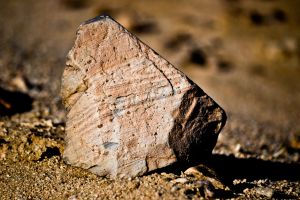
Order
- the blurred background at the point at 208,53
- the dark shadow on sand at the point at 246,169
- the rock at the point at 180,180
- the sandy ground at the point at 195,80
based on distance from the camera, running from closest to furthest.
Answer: the rock at the point at 180,180 < the sandy ground at the point at 195,80 < the dark shadow on sand at the point at 246,169 < the blurred background at the point at 208,53

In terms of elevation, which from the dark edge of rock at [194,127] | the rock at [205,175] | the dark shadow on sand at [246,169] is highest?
the dark edge of rock at [194,127]

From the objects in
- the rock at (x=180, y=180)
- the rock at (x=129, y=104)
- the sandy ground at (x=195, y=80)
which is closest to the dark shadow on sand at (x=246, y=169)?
the sandy ground at (x=195, y=80)

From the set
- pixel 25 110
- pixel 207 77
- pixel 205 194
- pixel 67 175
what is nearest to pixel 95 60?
pixel 67 175

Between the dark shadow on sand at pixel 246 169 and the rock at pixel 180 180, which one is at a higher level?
the rock at pixel 180 180

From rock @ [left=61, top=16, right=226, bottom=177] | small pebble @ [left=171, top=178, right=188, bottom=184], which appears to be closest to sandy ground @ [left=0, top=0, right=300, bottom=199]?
small pebble @ [left=171, top=178, right=188, bottom=184]

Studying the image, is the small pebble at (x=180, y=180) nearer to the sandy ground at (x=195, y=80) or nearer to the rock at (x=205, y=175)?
the sandy ground at (x=195, y=80)

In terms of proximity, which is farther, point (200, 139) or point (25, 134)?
point (25, 134)

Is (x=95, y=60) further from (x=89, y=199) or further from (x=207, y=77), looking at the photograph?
(x=207, y=77)
